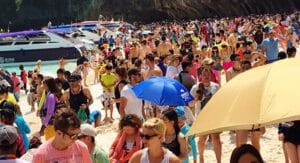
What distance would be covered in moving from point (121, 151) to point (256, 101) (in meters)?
1.74

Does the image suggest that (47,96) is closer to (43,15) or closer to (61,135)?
(61,135)

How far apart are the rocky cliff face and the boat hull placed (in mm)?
21979

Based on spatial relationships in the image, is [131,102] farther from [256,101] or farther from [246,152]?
[246,152]

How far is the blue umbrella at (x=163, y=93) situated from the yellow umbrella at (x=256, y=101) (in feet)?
8.06

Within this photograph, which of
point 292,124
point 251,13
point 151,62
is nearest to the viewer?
point 292,124

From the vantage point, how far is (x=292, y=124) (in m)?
5.54

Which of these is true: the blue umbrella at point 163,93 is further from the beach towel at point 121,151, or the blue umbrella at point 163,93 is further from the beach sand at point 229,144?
the beach towel at point 121,151

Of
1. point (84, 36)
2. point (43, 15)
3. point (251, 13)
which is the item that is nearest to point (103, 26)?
point (84, 36)

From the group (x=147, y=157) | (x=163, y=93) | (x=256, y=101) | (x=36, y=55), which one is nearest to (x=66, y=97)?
(x=163, y=93)

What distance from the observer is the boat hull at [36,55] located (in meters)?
34.2

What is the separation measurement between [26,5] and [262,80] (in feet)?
205

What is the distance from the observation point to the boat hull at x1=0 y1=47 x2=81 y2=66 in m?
34.2

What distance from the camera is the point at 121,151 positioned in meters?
5.02

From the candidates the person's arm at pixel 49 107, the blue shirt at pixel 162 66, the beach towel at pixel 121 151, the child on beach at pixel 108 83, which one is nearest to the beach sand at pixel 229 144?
the person's arm at pixel 49 107
